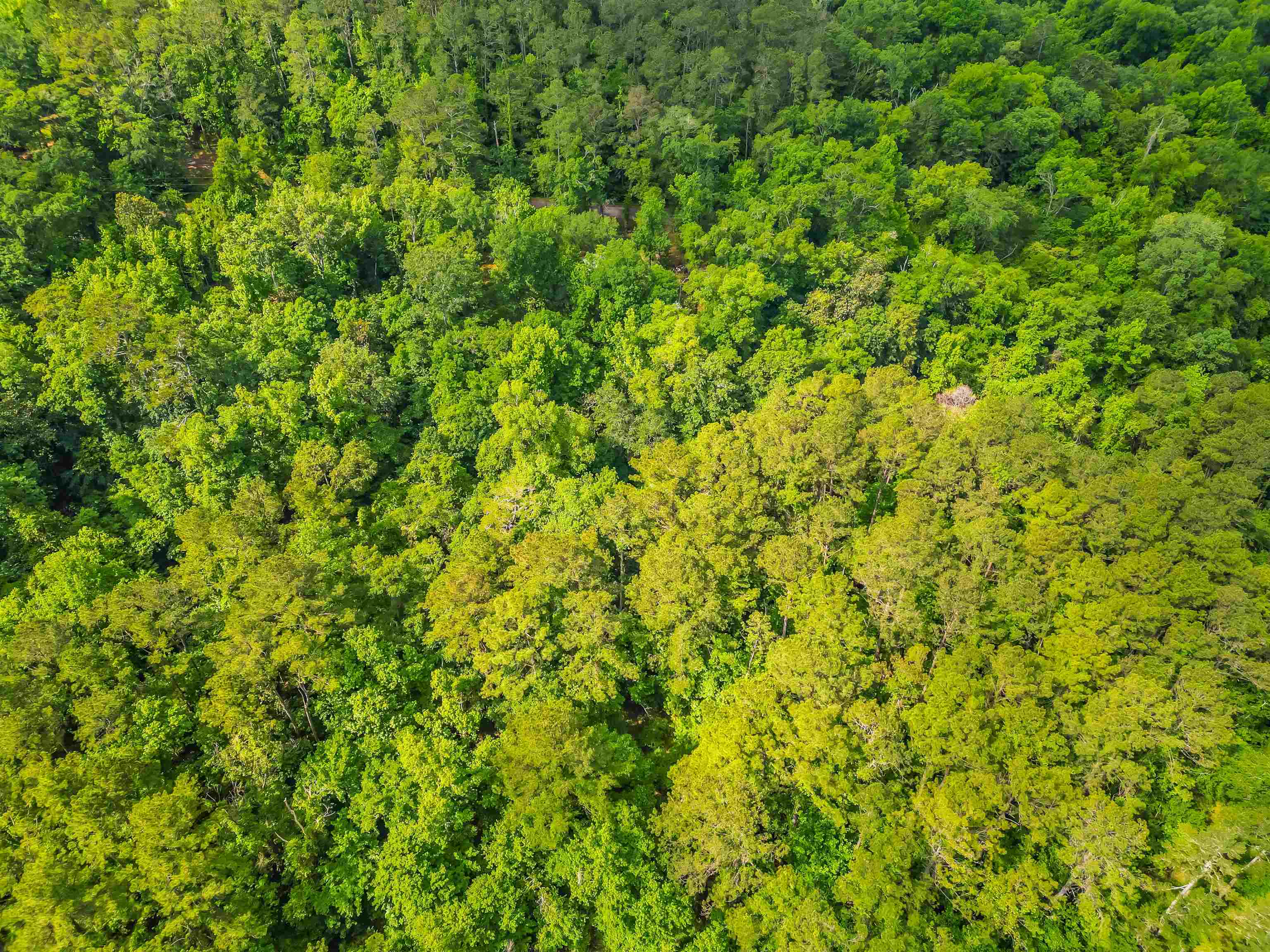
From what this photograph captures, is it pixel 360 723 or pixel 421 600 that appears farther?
pixel 421 600

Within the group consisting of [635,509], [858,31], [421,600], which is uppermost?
[858,31]

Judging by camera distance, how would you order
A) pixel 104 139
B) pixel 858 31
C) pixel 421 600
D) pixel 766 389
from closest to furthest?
pixel 421 600 < pixel 766 389 < pixel 104 139 < pixel 858 31

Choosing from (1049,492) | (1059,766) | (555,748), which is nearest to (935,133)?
(1049,492)

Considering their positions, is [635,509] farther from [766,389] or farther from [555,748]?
[766,389]

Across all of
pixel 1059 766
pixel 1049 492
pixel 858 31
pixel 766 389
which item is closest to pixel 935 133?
pixel 858 31

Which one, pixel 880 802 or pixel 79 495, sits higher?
pixel 79 495

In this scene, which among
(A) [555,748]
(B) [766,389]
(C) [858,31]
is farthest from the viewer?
(C) [858,31]
